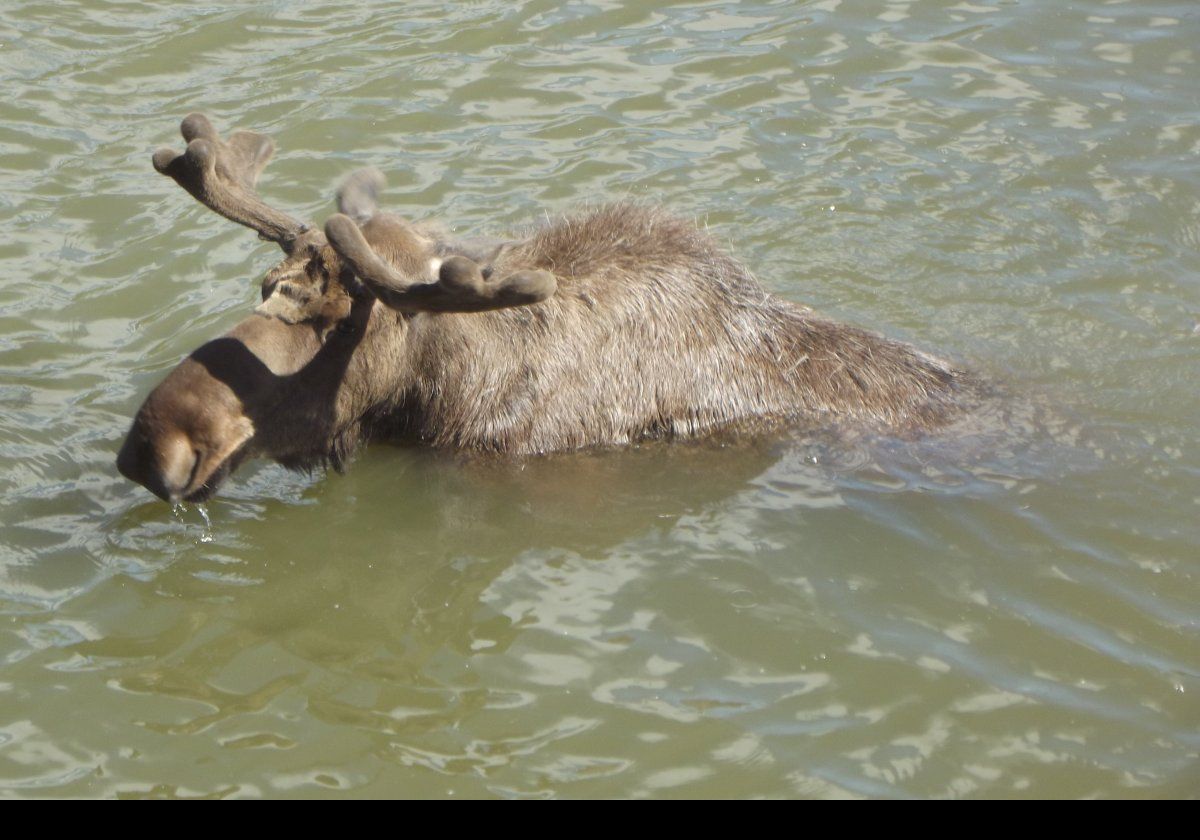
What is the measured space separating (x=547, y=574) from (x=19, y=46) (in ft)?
19.5

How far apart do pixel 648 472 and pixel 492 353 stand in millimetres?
825

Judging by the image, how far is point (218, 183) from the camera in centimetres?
569

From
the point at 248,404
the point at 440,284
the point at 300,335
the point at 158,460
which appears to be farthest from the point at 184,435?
the point at 440,284

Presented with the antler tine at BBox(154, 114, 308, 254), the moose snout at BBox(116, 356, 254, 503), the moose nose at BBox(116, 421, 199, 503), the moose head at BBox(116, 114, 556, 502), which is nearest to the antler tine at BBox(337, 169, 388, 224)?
the moose head at BBox(116, 114, 556, 502)

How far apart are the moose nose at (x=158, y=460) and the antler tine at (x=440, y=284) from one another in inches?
33.8

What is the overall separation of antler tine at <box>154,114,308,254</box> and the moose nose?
0.99 meters

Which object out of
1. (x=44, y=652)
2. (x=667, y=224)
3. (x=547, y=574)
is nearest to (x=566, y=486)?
(x=547, y=574)

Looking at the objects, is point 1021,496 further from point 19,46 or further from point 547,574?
point 19,46

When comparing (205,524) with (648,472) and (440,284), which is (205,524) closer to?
(440,284)

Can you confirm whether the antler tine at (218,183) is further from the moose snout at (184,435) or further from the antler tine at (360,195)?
the moose snout at (184,435)

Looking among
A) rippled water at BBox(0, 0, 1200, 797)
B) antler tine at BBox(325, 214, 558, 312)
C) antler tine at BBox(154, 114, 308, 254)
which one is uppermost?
antler tine at BBox(154, 114, 308, 254)

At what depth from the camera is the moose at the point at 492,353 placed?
16.8ft

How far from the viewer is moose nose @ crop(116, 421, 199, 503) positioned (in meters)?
4.96

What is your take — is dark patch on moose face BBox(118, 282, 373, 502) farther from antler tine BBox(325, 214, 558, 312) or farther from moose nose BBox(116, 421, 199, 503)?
antler tine BBox(325, 214, 558, 312)
